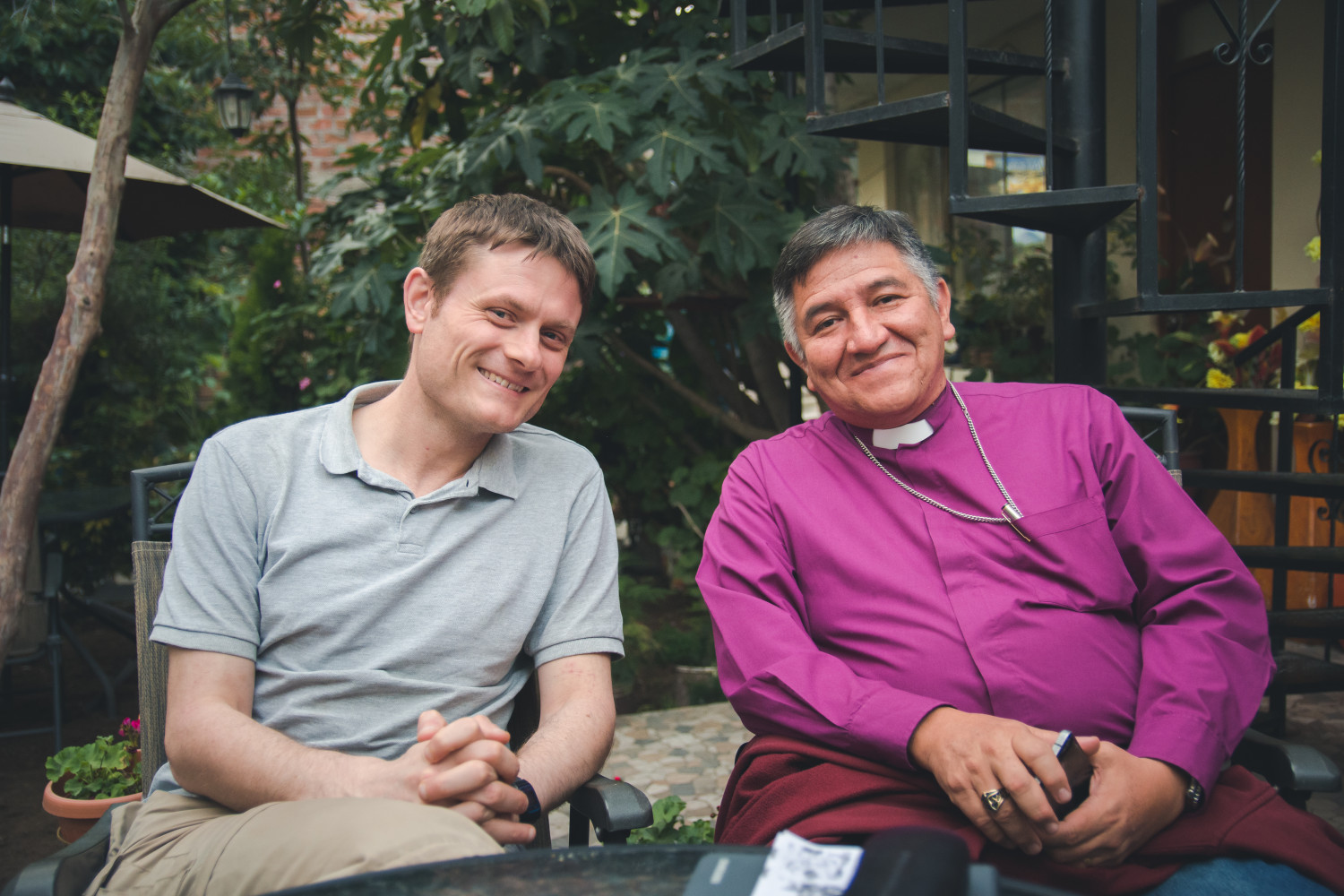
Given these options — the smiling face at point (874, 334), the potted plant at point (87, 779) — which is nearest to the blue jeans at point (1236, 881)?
the smiling face at point (874, 334)

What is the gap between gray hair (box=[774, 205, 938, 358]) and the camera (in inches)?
73.9

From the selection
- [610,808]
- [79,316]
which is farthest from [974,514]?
[79,316]

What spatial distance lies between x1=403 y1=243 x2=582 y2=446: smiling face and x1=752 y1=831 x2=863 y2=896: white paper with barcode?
99cm

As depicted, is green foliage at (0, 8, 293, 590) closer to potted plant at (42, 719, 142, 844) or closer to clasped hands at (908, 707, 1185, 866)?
potted plant at (42, 719, 142, 844)

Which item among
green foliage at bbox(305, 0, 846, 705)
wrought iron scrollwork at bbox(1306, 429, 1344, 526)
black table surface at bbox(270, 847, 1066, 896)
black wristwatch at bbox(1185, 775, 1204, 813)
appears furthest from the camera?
wrought iron scrollwork at bbox(1306, 429, 1344, 526)

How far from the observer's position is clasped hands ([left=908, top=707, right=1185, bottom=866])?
139 cm

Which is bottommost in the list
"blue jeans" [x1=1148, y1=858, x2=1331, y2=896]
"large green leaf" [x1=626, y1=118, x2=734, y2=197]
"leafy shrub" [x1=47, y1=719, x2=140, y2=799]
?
"leafy shrub" [x1=47, y1=719, x2=140, y2=799]

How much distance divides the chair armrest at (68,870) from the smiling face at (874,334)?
144 centimetres

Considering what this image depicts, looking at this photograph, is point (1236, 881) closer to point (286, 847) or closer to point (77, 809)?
point (286, 847)

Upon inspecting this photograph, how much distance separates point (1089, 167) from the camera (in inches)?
112

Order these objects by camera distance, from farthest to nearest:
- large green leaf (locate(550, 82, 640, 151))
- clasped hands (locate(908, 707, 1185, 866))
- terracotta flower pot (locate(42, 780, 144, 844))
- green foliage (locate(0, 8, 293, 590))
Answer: green foliage (locate(0, 8, 293, 590))
large green leaf (locate(550, 82, 640, 151))
terracotta flower pot (locate(42, 780, 144, 844))
clasped hands (locate(908, 707, 1185, 866))

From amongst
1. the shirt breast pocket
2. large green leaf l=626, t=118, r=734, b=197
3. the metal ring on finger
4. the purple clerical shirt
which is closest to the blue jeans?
the purple clerical shirt

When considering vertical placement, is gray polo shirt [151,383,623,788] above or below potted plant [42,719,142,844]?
above

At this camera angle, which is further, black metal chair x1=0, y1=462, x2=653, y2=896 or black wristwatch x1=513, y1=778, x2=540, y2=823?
black wristwatch x1=513, y1=778, x2=540, y2=823
